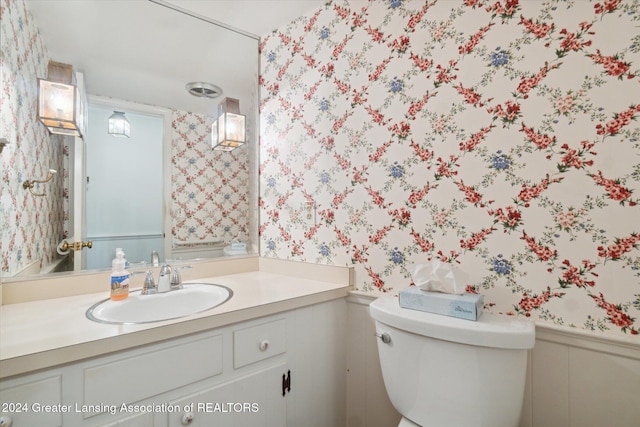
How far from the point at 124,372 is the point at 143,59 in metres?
1.39

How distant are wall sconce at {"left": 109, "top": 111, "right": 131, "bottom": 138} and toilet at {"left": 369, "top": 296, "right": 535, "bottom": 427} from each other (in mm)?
1367

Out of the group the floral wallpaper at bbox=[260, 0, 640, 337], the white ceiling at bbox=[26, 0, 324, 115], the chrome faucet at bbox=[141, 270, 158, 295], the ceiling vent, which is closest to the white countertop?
the chrome faucet at bbox=[141, 270, 158, 295]

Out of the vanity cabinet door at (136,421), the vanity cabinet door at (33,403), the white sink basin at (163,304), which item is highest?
the white sink basin at (163,304)

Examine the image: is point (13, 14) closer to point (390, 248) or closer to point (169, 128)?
point (169, 128)

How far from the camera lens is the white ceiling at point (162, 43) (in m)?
1.33

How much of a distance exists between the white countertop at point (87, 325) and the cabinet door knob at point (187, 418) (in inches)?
9.4

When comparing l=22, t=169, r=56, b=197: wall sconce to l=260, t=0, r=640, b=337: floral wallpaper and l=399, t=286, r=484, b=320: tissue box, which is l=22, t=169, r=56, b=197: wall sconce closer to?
l=260, t=0, r=640, b=337: floral wallpaper

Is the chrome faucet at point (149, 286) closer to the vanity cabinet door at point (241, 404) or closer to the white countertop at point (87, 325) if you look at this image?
the white countertop at point (87, 325)

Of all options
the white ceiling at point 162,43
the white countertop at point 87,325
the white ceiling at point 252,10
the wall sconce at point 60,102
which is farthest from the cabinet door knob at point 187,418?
the white ceiling at point 252,10

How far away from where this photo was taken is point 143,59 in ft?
4.99

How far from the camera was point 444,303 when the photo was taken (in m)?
1.01

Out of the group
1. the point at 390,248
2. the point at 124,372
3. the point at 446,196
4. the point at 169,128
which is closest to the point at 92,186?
the point at 169,128

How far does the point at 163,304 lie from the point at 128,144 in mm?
743

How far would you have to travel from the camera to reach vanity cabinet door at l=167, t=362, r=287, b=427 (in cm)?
95
